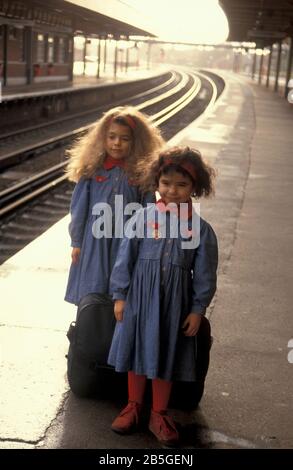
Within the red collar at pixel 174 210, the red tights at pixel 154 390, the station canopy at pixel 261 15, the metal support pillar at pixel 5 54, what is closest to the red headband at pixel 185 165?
the red collar at pixel 174 210

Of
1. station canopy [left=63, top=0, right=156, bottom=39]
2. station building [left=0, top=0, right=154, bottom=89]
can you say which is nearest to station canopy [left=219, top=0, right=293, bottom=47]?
station canopy [left=63, top=0, right=156, bottom=39]

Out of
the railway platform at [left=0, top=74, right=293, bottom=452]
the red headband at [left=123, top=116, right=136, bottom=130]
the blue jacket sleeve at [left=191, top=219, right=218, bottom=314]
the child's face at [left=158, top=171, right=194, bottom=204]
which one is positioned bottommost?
the railway platform at [left=0, top=74, right=293, bottom=452]

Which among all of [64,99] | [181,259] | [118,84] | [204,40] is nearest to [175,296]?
[181,259]

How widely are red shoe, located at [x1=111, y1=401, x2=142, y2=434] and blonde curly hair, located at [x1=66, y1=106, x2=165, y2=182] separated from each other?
1.10m

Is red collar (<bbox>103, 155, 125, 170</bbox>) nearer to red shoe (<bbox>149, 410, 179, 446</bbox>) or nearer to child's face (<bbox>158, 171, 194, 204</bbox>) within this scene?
child's face (<bbox>158, 171, 194, 204</bbox>)

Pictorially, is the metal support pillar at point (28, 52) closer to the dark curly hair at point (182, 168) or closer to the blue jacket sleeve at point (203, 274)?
the dark curly hair at point (182, 168)

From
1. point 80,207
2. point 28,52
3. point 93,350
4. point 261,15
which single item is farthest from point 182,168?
point 28,52

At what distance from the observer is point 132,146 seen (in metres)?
3.25

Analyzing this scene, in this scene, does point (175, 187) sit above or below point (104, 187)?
above

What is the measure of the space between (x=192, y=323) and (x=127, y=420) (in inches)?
20.0

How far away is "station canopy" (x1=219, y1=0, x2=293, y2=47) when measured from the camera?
21.7 meters

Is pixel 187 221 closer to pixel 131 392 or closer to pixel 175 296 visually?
pixel 175 296

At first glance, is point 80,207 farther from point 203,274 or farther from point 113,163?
point 203,274

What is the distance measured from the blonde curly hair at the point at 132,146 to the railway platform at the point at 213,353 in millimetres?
1033
